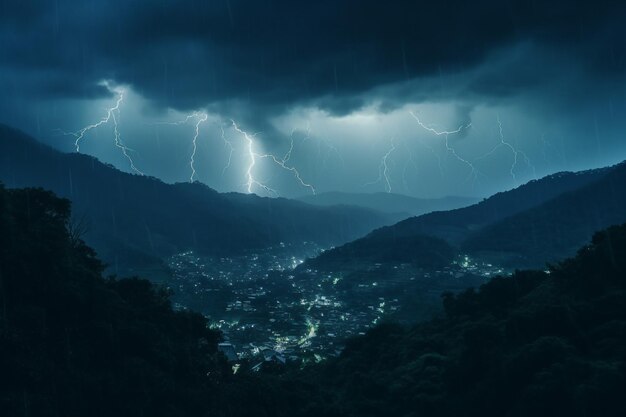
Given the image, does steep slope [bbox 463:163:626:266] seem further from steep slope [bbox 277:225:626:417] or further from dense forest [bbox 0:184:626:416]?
dense forest [bbox 0:184:626:416]

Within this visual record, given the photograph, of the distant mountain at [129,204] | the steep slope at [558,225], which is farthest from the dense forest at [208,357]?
the distant mountain at [129,204]

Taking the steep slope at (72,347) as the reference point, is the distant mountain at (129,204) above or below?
above

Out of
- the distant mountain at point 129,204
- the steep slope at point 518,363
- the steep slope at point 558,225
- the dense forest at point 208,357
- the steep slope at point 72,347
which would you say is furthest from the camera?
the distant mountain at point 129,204

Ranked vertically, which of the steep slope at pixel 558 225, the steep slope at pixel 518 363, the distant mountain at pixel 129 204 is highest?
the distant mountain at pixel 129 204

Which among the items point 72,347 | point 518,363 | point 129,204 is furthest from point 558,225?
point 129,204

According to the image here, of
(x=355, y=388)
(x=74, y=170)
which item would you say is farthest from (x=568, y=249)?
(x=74, y=170)

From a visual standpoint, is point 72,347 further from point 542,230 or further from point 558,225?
point 558,225

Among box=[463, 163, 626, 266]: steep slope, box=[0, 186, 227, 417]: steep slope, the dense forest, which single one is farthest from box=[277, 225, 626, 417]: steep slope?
box=[463, 163, 626, 266]: steep slope

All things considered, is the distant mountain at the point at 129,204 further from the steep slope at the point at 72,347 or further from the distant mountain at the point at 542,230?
the steep slope at the point at 72,347
